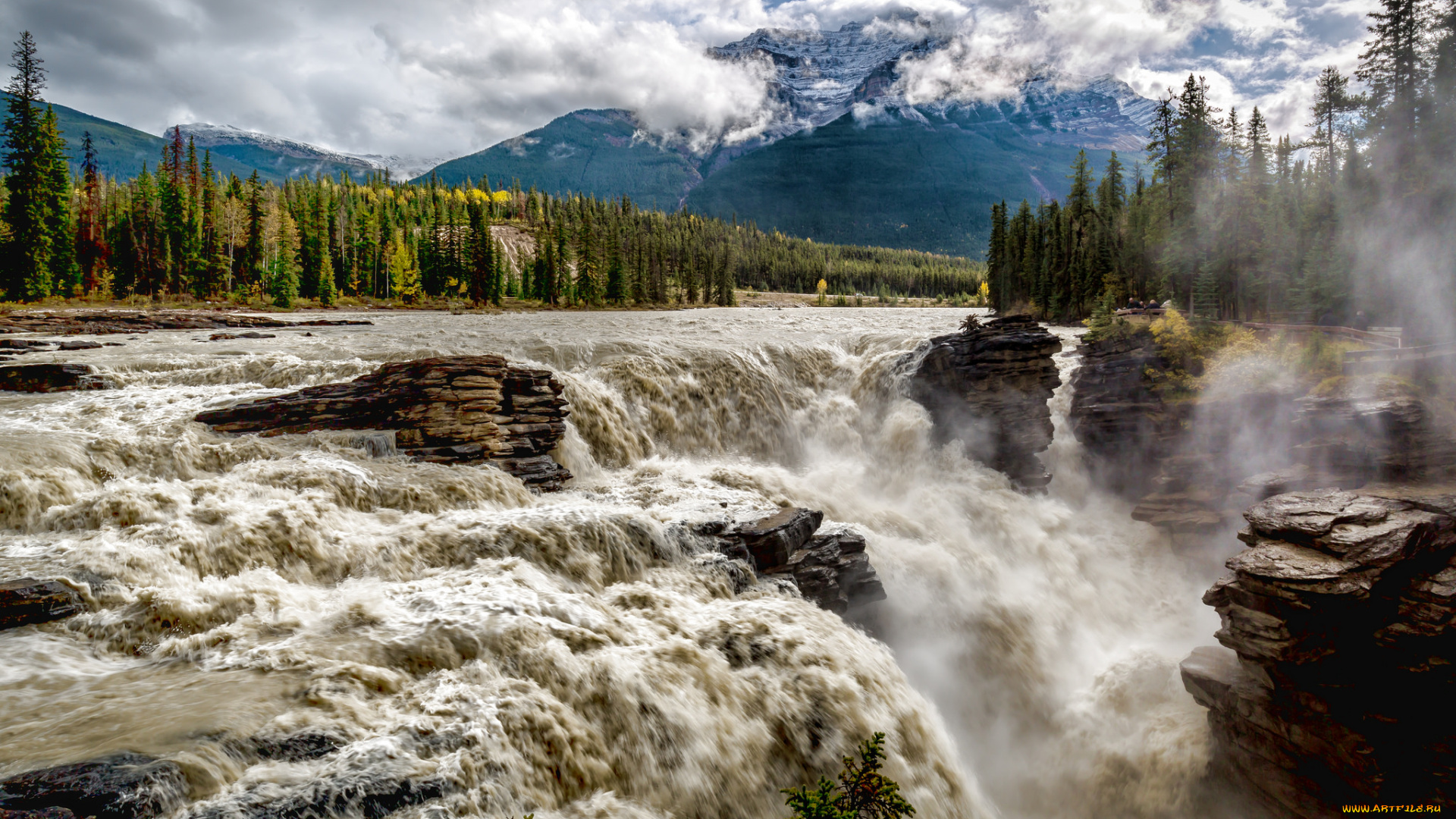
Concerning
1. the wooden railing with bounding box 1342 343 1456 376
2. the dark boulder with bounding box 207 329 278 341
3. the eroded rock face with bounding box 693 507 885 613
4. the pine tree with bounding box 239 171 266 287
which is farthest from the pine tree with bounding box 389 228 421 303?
the wooden railing with bounding box 1342 343 1456 376

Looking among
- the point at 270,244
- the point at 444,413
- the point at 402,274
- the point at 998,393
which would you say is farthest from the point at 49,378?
the point at 402,274

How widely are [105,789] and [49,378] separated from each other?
1904 centimetres

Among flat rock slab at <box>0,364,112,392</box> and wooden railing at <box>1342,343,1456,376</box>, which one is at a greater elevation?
wooden railing at <box>1342,343,1456,376</box>

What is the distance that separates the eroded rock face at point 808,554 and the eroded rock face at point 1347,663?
6.81 meters

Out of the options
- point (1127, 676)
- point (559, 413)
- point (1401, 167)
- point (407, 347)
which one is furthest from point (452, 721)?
point (1401, 167)

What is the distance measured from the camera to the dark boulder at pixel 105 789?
4.58 meters

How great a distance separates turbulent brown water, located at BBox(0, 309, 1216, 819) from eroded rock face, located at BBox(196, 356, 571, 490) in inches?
33.3

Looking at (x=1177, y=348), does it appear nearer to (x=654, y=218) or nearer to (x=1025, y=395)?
(x=1025, y=395)

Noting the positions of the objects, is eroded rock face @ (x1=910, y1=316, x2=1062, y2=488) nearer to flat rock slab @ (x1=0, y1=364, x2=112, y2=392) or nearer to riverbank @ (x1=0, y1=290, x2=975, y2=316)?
flat rock slab @ (x1=0, y1=364, x2=112, y2=392)

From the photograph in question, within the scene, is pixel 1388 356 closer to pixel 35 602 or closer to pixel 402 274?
pixel 35 602

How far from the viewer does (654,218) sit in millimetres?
133125

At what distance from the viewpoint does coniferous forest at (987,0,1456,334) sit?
29.4m

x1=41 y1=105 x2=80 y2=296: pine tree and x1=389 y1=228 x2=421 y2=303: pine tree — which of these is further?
x1=389 y1=228 x2=421 y2=303: pine tree

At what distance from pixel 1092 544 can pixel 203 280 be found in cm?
7710
